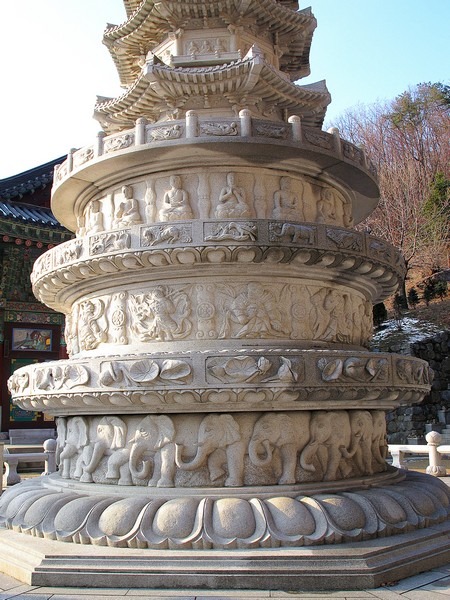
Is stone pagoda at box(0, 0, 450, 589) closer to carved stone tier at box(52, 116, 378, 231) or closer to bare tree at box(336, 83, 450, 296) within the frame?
carved stone tier at box(52, 116, 378, 231)

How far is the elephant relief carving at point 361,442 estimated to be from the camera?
6.12 meters

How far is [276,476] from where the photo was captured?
563cm

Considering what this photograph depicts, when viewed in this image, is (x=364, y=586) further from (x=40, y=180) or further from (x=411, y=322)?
(x=411, y=322)

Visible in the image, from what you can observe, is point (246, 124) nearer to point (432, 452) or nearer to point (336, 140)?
point (336, 140)

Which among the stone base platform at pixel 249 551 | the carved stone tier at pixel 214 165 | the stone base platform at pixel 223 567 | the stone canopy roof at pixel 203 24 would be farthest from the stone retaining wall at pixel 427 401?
the stone base platform at pixel 223 567

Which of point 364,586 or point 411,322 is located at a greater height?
point 411,322

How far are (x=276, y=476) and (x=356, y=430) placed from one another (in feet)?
3.68

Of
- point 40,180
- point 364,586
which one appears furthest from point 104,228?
point 40,180

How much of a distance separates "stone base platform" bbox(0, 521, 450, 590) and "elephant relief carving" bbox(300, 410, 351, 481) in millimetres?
944

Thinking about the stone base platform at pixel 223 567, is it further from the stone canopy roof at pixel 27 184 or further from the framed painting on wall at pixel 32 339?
the stone canopy roof at pixel 27 184

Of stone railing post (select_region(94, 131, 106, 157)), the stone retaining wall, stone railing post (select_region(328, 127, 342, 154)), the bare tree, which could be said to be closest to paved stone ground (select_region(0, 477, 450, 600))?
stone railing post (select_region(94, 131, 106, 157))

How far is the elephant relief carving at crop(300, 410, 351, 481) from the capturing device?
5754mm

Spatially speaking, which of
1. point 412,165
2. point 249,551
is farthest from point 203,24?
point 412,165

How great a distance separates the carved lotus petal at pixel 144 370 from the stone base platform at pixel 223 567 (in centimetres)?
154
